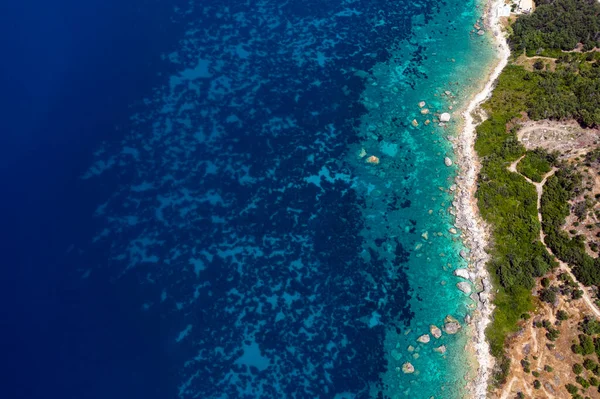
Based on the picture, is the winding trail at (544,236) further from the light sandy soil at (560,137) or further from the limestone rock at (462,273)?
the limestone rock at (462,273)

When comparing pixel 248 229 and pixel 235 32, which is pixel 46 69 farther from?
pixel 248 229

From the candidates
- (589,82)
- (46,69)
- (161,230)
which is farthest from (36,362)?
(589,82)

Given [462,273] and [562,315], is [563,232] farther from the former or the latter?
[462,273]

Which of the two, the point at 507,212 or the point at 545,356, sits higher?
the point at 507,212

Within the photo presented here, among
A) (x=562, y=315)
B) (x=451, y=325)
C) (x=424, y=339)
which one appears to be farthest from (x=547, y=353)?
(x=424, y=339)

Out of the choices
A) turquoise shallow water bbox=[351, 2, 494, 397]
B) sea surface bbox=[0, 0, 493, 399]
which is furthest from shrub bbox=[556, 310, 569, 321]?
sea surface bbox=[0, 0, 493, 399]

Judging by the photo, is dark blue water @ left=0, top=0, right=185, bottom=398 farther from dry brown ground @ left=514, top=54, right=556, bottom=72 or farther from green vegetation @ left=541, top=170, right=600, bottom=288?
dry brown ground @ left=514, top=54, right=556, bottom=72

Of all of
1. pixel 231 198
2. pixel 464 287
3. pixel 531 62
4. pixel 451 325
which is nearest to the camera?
pixel 451 325
